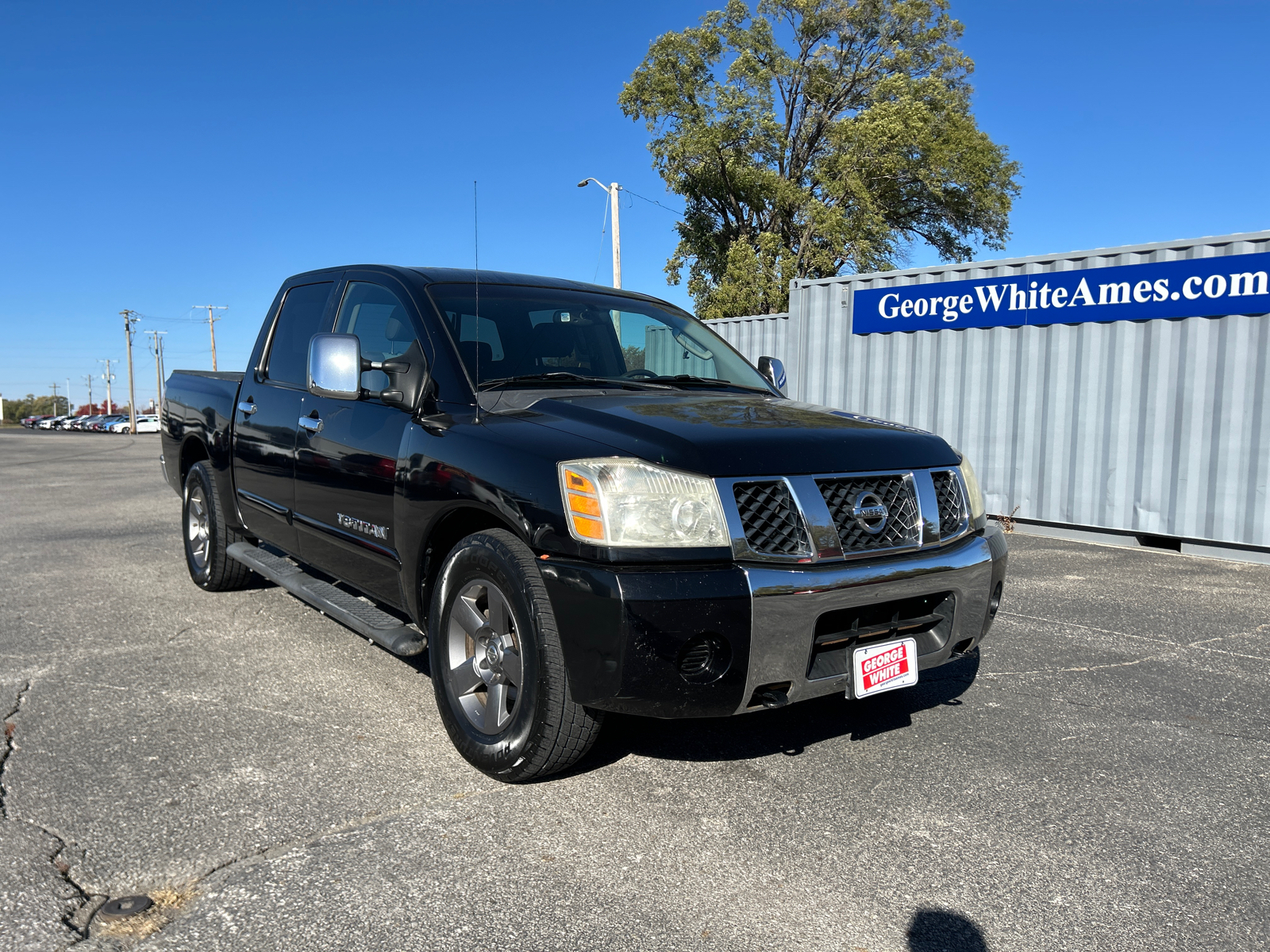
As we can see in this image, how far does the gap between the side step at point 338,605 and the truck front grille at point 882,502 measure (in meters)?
1.59

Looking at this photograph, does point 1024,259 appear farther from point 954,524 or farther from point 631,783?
point 631,783

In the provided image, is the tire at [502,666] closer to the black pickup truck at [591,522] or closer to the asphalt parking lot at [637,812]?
the black pickup truck at [591,522]

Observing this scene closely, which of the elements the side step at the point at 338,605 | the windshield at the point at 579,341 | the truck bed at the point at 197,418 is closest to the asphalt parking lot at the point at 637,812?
the side step at the point at 338,605

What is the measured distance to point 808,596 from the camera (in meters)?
2.72

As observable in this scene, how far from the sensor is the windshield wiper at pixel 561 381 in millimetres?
3572

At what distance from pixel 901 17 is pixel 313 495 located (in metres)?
32.2

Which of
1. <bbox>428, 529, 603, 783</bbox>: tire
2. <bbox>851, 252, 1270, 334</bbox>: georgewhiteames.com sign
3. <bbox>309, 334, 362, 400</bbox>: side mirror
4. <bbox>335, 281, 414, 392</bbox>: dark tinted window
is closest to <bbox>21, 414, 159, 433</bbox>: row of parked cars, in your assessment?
<bbox>851, 252, 1270, 334</bbox>: georgewhiteames.com sign

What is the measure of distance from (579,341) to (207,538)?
121 inches

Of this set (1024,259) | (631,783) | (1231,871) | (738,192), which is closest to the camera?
(1231,871)

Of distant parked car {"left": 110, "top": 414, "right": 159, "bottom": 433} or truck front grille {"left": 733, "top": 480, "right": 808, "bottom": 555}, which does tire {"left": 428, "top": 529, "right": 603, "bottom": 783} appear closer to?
truck front grille {"left": 733, "top": 480, "right": 808, "bottom": 555}

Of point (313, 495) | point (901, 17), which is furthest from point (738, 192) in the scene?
point (313, 495)

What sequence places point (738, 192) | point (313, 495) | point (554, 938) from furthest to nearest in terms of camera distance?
point (738, 192), point (313, 495), point (554, 938)

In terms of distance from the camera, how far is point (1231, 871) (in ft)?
8.51

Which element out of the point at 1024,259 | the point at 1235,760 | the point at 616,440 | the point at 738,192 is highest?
the point at 738,192
